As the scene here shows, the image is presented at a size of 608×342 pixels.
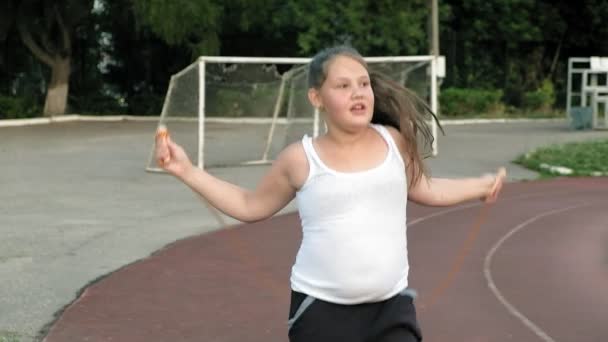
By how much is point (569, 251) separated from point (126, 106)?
29954 millimetres

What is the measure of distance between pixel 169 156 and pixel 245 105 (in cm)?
1766

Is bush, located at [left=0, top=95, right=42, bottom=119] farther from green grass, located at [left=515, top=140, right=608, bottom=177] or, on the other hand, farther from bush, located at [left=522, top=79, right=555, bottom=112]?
green grass, located at [left=515, top=140, right=608, bottom=177]

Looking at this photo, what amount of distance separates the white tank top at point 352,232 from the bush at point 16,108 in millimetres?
31753

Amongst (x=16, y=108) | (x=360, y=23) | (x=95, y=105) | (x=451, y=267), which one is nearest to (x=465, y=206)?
(x=451, y=267)

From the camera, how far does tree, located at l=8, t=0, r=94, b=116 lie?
35.6 m

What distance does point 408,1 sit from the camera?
38.0 meters

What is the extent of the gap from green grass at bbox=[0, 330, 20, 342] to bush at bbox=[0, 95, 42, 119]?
28103 millimetres

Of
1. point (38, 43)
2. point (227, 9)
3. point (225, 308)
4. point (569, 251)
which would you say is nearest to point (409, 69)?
point (569, 251)

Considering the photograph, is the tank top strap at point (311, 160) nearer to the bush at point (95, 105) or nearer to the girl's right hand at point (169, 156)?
the girl's right hand at point (169, 156)

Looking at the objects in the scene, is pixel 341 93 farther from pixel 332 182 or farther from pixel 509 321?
pixel 509 321

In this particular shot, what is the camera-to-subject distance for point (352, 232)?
154 inches

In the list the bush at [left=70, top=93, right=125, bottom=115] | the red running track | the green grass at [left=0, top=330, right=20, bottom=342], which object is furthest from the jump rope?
the bush at [left=70, top=93, right=125, bottom=115]

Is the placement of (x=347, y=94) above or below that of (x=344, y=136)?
above

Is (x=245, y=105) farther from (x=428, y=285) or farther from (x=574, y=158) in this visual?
(x=428, y=285)
